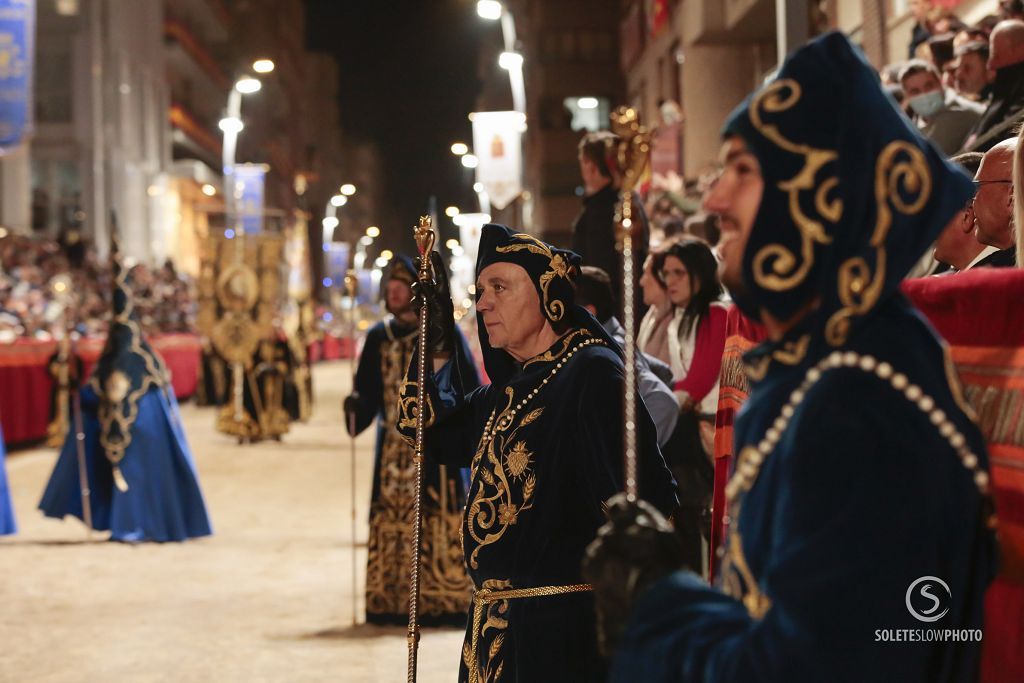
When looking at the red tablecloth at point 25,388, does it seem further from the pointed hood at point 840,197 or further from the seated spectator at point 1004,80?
the pointed hood at point 840,197

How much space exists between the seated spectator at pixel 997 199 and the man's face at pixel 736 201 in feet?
5.45

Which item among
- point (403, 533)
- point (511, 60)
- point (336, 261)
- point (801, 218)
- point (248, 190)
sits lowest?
point (403, 533)

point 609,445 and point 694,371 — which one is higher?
point 694,371

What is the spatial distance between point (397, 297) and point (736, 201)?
247 inches

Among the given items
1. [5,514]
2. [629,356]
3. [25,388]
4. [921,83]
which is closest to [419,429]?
[629,356]

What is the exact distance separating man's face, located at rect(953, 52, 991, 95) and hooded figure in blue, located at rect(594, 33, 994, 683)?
6.73 m

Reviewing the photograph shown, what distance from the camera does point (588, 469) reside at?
3689 mm

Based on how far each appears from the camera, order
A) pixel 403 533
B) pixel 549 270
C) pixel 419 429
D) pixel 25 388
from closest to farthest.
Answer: pixel 549 270 < pixel 419 429 < pixel 403 533 < pixel 25 388

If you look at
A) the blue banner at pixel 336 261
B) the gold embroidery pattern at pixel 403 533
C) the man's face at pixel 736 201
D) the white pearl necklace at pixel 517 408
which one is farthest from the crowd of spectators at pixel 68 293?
the blue banner at pixel 336 261

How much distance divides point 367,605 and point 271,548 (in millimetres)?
2925

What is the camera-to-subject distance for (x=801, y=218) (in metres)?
1.99

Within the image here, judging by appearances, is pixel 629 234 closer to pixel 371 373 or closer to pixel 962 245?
pixel 962 245

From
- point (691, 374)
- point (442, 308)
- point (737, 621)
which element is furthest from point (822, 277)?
point (691, 374)

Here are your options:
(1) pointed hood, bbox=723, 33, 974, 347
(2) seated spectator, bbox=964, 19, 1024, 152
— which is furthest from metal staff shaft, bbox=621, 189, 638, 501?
(2) seated spectator, bbox=964, 19, 1024, 152
